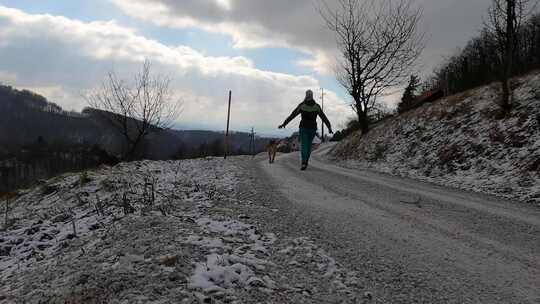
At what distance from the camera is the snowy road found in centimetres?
277

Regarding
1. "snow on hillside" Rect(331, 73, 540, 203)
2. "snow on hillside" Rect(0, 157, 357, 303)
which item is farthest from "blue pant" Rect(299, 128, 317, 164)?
"snow on hillside" Rect(0, 157, 357, 303)

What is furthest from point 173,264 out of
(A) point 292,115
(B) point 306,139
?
(A) point 292,115

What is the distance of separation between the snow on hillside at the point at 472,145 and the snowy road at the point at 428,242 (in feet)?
8.12


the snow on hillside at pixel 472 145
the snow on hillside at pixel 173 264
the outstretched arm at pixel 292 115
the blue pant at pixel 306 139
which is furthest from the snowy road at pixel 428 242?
the outstretched arm at pixel 292 115

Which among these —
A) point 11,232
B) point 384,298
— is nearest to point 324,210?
point 384,298

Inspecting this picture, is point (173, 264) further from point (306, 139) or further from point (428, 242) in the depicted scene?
point (306, 139)

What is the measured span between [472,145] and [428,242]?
8.70 m

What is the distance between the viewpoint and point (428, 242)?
12.5 ft

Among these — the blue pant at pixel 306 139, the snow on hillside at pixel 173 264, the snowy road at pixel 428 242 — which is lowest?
the snow on hillside at pixel 173 264

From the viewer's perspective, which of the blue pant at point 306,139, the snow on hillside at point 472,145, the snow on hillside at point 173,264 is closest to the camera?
the snow on hillside at point 173,264

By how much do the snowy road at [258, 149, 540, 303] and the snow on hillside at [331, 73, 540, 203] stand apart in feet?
8.12

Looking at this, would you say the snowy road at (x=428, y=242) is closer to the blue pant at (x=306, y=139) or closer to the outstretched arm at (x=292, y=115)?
the blue pant at (x=306, y=139)

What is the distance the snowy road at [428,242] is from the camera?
277cm

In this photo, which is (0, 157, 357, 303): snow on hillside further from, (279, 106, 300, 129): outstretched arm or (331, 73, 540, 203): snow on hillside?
(331, 73, 540, 203): snow on hillside
